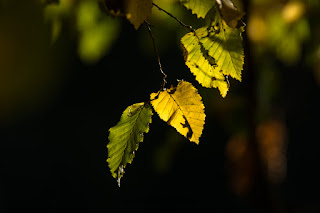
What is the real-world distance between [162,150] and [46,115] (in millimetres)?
3169

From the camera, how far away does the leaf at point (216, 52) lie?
584 millimetres

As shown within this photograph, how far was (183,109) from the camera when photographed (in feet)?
2.07

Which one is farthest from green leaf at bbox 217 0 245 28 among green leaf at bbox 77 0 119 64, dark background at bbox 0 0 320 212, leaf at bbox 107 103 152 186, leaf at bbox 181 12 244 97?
dark background at bbox 0 0 320 212

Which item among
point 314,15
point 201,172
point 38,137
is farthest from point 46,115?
point 314,15

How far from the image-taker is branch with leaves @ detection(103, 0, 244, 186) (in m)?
0.59

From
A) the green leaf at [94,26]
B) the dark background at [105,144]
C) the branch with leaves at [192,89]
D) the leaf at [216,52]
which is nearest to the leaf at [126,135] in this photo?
the branch with leaves at [192,89]

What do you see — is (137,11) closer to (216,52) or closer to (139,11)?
(139,11)

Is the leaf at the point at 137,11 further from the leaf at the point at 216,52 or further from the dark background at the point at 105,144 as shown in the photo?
the dark background at the point at 105,144

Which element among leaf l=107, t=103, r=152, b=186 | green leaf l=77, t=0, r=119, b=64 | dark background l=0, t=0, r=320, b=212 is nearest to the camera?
leaf l=107, t=103, r=152, b=186

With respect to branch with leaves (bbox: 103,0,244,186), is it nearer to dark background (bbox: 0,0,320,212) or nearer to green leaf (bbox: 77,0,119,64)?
green leaf (bbox: 77,0,119,64)

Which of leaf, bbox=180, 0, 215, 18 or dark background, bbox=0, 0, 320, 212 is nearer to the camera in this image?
leaf, bbox=180, 0, 215, 18

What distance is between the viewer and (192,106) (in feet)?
2.04

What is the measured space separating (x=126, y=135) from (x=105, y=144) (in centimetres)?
406

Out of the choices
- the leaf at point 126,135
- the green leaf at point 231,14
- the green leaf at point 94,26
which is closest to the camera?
the green leaf at point 231,14
